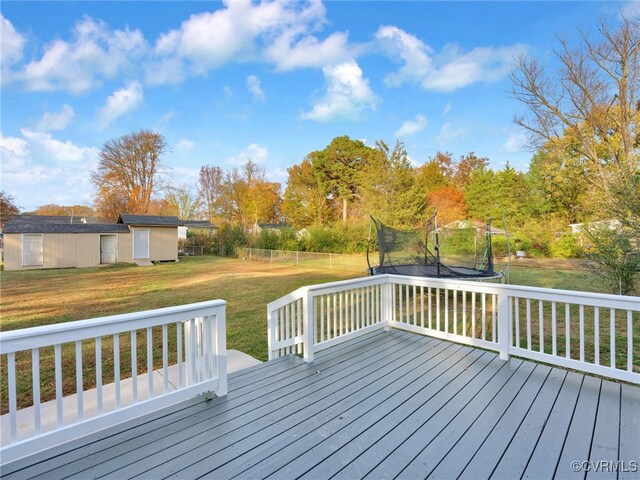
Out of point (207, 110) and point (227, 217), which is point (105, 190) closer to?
point (227, 217)

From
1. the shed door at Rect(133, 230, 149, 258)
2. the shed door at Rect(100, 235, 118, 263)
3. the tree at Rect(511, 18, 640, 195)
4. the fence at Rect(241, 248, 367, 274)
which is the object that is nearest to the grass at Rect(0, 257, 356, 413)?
the fence at Rect(241, 248, 367, 274)

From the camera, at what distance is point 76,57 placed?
880 centimetres

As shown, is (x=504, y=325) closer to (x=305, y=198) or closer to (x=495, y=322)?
(x=495, y=322)

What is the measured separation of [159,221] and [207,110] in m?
7.28

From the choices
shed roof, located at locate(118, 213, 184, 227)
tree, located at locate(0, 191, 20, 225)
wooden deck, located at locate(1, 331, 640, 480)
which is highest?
tree, located at locate(0, 191, 20, 225)

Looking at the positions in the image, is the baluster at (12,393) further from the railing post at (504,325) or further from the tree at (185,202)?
the tree at (185,202)

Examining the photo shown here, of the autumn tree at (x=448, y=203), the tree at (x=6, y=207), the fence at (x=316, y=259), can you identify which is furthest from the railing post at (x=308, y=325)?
the autumn tree at (x=448, y=203)

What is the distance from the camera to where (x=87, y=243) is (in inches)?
597

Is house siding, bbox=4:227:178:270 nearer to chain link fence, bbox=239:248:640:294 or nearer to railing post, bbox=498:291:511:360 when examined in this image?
chain link fence, bbox=239:248:640:294

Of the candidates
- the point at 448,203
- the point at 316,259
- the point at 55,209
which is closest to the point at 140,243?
the point at 316,259

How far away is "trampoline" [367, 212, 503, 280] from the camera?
6.66 m

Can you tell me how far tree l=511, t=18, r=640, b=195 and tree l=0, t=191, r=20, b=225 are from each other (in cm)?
2406

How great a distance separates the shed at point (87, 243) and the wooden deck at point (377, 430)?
16.3 m

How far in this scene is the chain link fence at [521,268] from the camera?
7.48 meters
